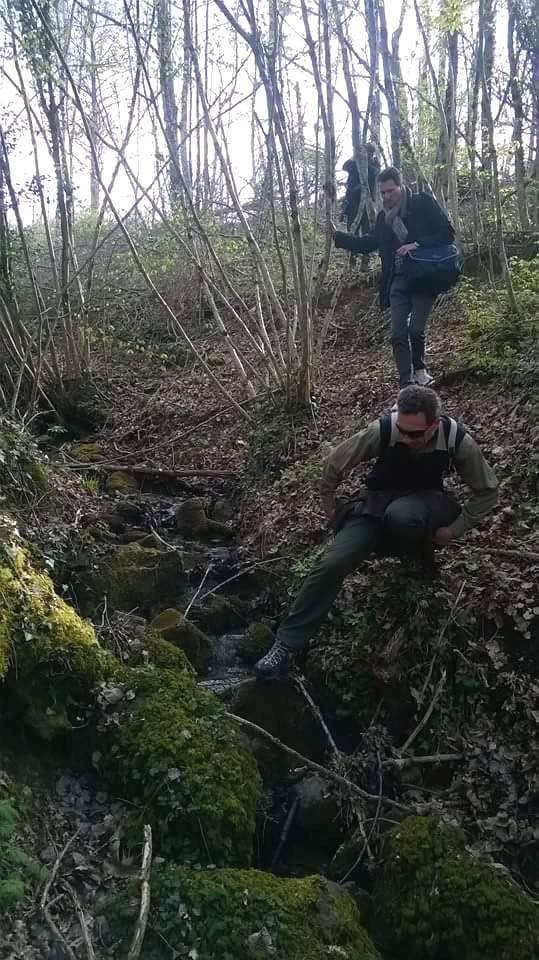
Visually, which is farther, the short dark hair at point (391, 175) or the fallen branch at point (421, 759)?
the short dark hair at point (391, 175)

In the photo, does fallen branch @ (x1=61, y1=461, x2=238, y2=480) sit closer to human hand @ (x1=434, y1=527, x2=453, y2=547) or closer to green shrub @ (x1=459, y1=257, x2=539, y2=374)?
green shrub @ (x1=459, y1=257, x2=539, y2=374)

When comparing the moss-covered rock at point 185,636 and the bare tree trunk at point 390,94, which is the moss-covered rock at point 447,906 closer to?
the moss-covered rock at point 185,636

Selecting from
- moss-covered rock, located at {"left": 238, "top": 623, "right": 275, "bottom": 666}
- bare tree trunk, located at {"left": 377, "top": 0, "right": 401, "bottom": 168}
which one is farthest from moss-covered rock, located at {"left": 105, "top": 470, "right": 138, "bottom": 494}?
bare tree trunk, located at {"left": 377, "top": 0, "right": 401, "bottom": 168}

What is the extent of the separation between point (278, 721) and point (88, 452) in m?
5.50

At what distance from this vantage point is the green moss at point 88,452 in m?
8.64

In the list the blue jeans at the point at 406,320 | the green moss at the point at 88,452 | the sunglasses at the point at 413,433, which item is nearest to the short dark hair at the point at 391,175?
the blue jeans at the point at 406,320

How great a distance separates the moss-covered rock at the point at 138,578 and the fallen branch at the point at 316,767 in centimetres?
161

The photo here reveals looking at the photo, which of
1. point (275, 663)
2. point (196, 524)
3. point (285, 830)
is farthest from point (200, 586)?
point (285, 830)

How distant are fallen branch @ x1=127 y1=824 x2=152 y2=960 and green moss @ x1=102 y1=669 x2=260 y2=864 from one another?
209 millimetres

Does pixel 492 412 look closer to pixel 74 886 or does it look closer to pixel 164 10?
pixel 74 886

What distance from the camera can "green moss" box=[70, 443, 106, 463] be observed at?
864 cm

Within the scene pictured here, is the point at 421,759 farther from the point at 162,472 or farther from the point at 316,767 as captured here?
the point at 162,472

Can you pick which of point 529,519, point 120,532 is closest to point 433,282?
point 529,519

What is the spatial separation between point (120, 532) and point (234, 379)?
4.85 m
